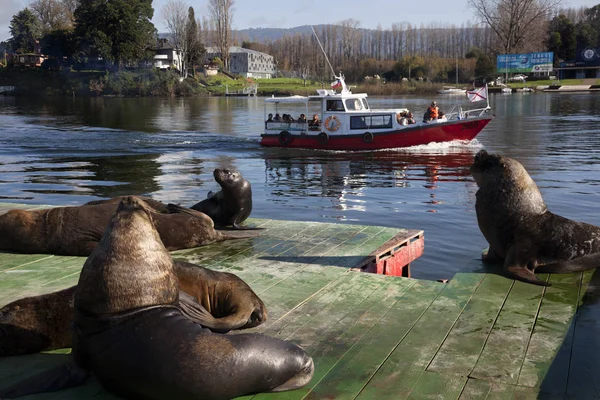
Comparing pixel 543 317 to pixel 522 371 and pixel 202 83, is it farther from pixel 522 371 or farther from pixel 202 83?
pixel 202 83

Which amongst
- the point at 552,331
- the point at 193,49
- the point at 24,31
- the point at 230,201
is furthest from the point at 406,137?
the point at 24,31

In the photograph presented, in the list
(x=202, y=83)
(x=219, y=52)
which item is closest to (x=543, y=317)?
(x=202, y=83)

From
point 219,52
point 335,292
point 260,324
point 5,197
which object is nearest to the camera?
point 260,324

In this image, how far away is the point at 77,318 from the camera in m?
3.76

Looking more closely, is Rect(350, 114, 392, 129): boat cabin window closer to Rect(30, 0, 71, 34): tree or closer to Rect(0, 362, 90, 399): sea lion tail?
Rect(0, 362, 90, 399): sea lion tail

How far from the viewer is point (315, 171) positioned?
21.9 metres

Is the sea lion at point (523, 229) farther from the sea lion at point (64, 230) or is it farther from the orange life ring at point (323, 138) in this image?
the orange life ring at point (323, 138)

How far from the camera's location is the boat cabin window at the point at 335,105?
25688 millimetres

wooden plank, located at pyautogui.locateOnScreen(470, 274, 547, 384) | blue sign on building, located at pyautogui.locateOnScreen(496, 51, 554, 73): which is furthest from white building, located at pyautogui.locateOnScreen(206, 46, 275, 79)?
wooden plank, located at pyautogui.locateOnScreen(470, 274, 547, 384)

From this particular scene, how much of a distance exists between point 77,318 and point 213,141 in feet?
89.6

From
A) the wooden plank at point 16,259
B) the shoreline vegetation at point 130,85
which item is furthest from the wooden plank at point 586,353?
the shoreline vegetation at point 130,85

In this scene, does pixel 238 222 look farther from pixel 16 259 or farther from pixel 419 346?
pixel 419 346

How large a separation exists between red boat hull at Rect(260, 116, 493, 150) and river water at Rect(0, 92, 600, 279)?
Result: 383mm

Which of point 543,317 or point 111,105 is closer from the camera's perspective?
point 543,317
